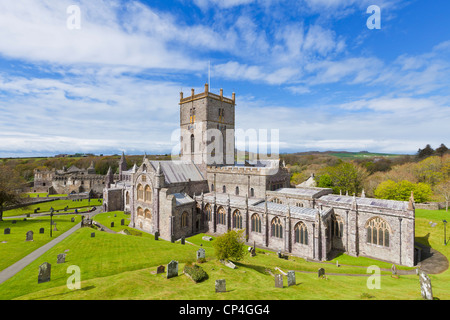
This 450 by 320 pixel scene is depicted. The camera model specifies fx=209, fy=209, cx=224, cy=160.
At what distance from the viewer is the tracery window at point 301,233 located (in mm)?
25430

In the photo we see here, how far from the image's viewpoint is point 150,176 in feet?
111

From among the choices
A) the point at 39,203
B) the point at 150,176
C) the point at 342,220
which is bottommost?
the point at 39,203

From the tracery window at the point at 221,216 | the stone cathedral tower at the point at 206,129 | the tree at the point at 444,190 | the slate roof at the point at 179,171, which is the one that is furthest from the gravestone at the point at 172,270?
the tree at the point at 444,190

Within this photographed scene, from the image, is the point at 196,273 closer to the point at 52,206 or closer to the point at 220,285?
the point at 220,285

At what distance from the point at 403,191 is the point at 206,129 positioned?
39563 mm

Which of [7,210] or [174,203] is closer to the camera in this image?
[174,203]

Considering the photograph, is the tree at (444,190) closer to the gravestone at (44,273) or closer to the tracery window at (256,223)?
the tracery window at (256,223)

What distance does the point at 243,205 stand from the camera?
30484mm

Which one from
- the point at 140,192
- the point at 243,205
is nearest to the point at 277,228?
the point at 243,205

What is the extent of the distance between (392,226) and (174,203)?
2753cm

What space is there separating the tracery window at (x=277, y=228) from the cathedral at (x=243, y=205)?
13cm
